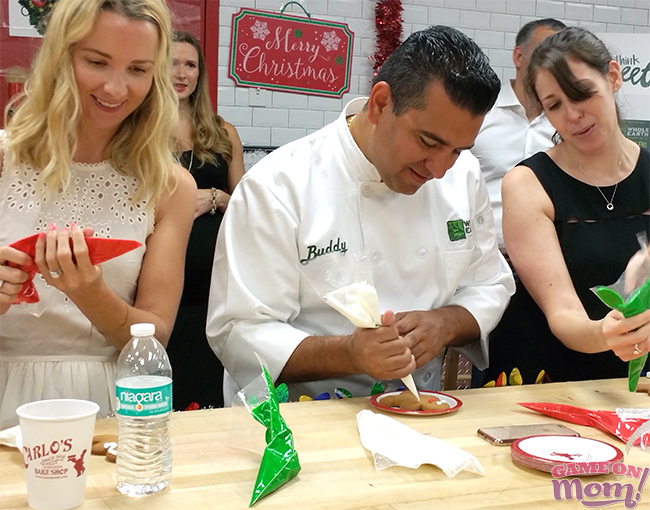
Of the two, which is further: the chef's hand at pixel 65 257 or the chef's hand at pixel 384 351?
the chef's hand at pixel 384 351

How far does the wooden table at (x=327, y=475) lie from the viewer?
1160mm

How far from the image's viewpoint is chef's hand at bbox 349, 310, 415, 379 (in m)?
1.64

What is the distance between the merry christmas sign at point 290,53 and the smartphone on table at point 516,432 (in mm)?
3290

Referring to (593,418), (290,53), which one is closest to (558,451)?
(593,418)

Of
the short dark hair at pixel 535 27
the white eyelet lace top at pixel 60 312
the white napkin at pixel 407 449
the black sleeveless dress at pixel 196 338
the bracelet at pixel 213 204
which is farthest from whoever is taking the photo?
the short dark hair at pixel 535 27

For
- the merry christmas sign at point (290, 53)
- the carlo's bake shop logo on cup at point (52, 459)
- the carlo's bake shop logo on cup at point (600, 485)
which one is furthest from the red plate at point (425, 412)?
the merry christmas sign at point (290, 53)

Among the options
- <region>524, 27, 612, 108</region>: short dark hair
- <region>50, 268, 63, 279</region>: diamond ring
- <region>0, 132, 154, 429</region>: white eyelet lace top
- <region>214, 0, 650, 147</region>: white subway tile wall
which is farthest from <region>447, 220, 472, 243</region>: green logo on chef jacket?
<region>214, 0, 650, 147</region>: white subway tile wall

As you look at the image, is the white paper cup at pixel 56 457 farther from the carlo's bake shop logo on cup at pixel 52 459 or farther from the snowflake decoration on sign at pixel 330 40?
the snowflake decoration on sign at pixel 330 40

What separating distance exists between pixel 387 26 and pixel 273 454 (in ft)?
12.4

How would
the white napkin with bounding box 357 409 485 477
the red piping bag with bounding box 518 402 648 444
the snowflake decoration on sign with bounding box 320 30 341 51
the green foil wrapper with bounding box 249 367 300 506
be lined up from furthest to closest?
the snowflake decoration on sign with bounding box 320 30 341 51 → the red piping bag with bounding box 518 402 648 444 → the white napkin with bounding box 357 409 485 477 → the green foil wrapper with bounding box 249 367 300 506

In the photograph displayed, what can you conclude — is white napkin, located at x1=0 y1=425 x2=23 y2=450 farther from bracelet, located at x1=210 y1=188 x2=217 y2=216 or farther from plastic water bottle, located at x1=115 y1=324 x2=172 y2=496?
bracelet, located at x1=210 y1=188 x2=217 y2=216

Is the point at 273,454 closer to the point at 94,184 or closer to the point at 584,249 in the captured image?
the point at 94,184

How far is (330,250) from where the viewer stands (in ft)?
6.41

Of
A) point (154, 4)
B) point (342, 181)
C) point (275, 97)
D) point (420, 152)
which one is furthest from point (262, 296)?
point (275, 97)
